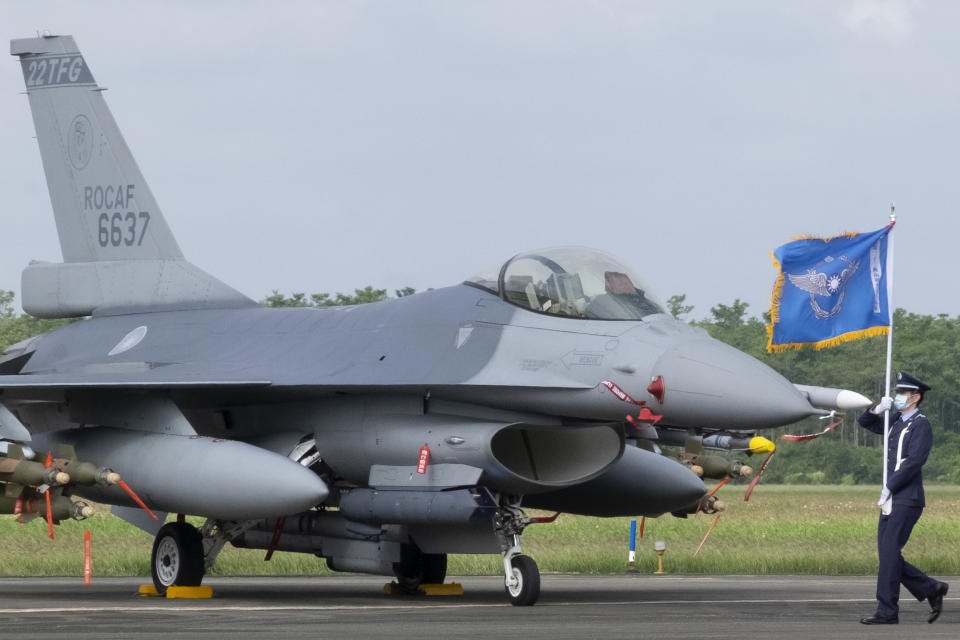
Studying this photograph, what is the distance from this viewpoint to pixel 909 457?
12.1 metres

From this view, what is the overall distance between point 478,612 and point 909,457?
3.57 metres

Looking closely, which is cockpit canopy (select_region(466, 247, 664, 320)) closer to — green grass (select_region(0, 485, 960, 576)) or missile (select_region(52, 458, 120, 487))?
missile (select_region(52, 458, 120, 487))

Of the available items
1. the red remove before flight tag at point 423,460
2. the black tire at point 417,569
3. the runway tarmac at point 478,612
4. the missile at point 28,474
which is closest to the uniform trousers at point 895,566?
the runway tarmac at point 478,612

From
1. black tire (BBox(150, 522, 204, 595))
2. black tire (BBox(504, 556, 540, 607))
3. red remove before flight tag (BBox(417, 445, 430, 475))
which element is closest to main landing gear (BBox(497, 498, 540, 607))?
black tire (BBox(504, 556, 540, 607))

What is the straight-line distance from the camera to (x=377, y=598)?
15789 millimetres

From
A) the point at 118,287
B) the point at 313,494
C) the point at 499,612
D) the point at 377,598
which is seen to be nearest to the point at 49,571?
the point at 118,287

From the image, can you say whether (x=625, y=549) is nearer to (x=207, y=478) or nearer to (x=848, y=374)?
(x=207, y=478)

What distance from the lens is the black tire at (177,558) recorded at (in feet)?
51.4

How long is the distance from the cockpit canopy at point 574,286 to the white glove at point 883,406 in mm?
2205

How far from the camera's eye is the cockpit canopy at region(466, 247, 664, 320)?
14.0 metres

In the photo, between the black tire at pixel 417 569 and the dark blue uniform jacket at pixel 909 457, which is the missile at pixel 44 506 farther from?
the dark blue uniform jacket at pixel 909 457

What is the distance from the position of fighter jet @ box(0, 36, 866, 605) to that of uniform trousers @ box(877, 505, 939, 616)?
1.21m

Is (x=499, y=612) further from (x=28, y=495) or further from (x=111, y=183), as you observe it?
(x=111, y=183)

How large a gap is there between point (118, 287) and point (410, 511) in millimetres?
5858
